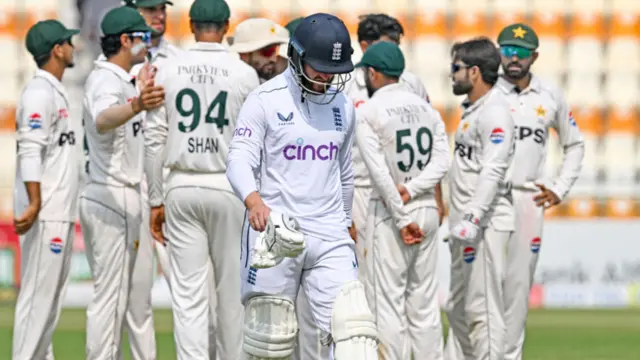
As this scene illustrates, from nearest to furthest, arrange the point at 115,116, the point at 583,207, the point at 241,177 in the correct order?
the point at 241,177
the point at 115,116
the point at 583,207

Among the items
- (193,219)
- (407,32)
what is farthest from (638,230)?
(193,219)

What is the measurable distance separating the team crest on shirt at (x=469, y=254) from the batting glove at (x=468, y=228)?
11.1 inches

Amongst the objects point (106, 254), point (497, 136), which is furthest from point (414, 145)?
point (106, 254)

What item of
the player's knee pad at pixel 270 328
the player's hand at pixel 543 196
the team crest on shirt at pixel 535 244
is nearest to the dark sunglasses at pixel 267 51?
the player's hand at pixel 543 196

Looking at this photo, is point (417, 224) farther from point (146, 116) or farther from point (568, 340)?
point (568, 340)

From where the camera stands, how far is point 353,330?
6.00m

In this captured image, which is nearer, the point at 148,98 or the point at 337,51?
the point at 337,51

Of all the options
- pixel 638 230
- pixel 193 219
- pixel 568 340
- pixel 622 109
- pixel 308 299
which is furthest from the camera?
pixel 622 109

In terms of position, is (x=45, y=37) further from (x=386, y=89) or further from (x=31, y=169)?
(x=386, y=89)

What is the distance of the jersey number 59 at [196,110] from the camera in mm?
8016

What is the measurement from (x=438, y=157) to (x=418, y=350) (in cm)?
129

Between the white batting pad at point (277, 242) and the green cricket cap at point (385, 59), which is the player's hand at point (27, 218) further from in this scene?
the white batting pad at point (277, 242)

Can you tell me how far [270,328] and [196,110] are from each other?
216 cm

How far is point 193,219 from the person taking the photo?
26.4 ft
